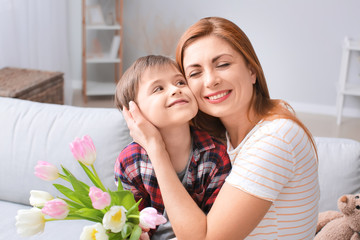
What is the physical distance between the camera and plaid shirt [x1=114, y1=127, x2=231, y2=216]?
4.58ft

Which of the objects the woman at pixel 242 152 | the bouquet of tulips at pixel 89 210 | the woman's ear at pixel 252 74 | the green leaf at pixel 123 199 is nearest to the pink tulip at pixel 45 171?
the bouquet of tulips at pixel 89 210

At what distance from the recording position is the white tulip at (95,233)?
0.99 metres

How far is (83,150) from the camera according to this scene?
→ 103cm

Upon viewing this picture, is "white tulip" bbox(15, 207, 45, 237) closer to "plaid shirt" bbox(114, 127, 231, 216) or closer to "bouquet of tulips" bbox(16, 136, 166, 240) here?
"bouquet of tulips" bbox(16, 136, 166, 240)

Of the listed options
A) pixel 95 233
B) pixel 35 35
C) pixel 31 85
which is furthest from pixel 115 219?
pixel 35 35

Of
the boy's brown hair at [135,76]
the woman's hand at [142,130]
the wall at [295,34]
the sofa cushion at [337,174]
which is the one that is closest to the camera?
the woman's hand at [142,130]

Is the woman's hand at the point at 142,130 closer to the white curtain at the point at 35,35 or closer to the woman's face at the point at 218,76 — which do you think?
the woman's face at the point at 218,76

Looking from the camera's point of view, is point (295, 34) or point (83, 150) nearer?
point (83, 150)

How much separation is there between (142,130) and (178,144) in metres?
0.17

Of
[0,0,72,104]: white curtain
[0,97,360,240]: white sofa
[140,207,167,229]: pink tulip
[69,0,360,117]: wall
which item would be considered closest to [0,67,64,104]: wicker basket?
[0,0,72,104]: white curtain

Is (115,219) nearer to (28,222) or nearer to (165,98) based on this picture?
(28,222)

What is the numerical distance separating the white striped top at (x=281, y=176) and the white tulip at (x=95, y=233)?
338mm

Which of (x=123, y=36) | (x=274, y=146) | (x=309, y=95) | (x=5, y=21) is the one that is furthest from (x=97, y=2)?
(x=274, y=146)

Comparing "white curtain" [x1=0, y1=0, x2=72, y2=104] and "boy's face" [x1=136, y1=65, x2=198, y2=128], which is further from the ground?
"boy's face" [x1=136, y1=65, x2=198, y2=128]
